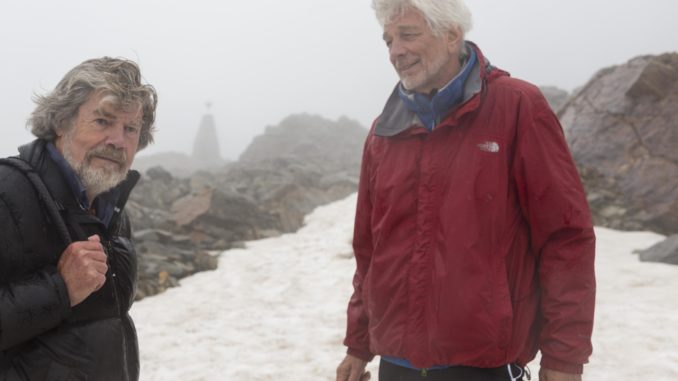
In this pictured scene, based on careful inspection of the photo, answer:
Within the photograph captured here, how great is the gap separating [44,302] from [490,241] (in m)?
1.90

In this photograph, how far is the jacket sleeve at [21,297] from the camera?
204 cm

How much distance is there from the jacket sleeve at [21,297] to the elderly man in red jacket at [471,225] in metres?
1.44

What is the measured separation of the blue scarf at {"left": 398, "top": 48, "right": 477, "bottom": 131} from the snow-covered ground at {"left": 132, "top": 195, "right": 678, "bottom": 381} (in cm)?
434

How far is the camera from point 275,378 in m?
6.21

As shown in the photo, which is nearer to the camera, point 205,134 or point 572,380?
point 572,380

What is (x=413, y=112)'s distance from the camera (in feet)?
8.46

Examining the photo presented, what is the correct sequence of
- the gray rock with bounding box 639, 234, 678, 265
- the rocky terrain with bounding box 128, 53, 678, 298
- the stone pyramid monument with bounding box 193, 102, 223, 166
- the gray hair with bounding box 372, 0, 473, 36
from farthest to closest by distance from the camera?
the stone pyramid monument with bounding box 193, 102, 223, 166, the rocky terrain with bounding box 128, 53, 678, 298, the gray rock with bounding box 639, 234, 678, 265, the gray hair with bounding box 372, 0, 473, 36

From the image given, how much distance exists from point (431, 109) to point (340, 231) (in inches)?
491

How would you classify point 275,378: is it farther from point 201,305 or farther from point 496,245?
point 496,245

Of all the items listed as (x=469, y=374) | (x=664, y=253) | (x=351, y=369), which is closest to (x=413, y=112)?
(x=469, y=374)

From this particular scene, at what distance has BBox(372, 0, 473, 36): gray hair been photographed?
240cm

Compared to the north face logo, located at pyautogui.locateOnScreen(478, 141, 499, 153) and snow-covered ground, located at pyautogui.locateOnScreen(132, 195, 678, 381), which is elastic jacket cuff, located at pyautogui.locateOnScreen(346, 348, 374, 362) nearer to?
the north face logo, located at pyautogui.locateOnScreen(478, 141, 499, 153)

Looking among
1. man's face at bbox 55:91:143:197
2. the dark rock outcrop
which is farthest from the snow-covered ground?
man's face at bbox 55:91:143:197

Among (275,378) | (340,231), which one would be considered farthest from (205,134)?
(275,378)
